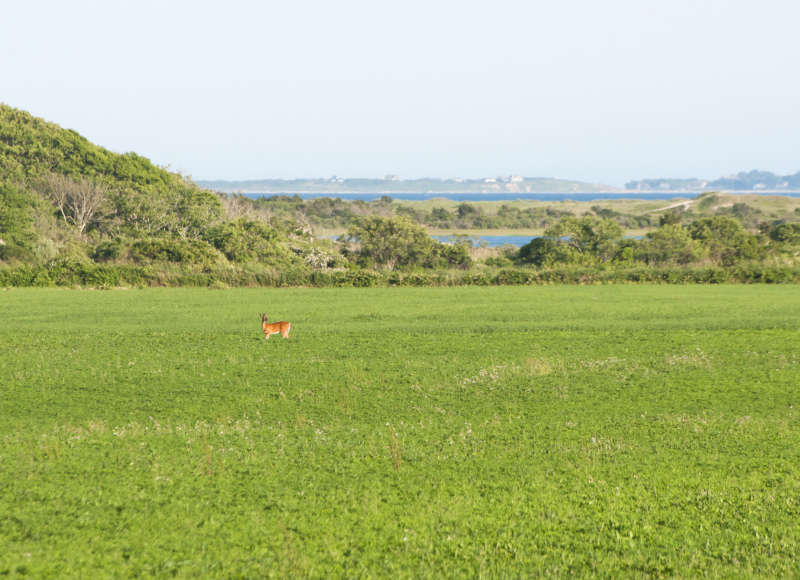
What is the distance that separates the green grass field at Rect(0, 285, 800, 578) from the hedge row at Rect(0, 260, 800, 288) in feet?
39.5

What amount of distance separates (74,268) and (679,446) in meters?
28.5

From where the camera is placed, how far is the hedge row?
30.0 metres

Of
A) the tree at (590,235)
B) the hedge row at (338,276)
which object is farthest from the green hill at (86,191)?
the tree at (590,235)

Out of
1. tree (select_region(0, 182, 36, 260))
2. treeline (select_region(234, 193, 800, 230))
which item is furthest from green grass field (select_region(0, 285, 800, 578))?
treeline (select_region(234, 193, 800, 230))

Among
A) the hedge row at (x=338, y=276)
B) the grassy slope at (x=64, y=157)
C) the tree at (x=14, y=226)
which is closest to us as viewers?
the hedge row at (x=338, y=276)

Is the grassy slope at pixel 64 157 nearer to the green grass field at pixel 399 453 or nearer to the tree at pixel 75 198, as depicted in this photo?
the tree at pixel 75 198

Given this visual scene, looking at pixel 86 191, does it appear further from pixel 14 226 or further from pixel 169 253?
pixel 169 253

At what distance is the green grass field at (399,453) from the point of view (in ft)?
21.4

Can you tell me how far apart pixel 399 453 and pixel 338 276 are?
22893mm

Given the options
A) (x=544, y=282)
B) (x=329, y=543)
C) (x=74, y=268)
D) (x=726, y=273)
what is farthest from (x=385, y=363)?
(x=726, y=273)

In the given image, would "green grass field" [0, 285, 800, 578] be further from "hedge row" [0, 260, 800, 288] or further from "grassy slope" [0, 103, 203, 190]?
"grassy slope" [0, 103, 203, 190]

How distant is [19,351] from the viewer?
15.9 meters

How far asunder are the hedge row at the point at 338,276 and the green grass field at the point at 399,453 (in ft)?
39.5

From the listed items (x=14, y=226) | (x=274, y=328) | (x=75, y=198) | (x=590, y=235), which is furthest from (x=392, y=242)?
(x=274, y=328)
